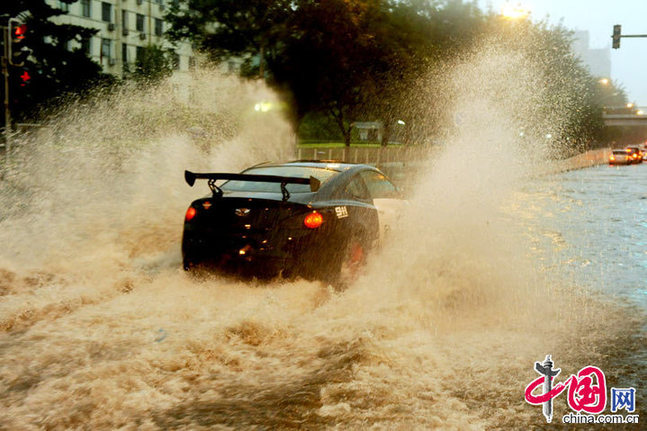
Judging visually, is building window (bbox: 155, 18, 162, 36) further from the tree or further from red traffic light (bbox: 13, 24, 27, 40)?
red traffic light (bbox: 13, 24, 27, 40)

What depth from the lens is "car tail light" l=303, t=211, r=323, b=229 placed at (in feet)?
22.0

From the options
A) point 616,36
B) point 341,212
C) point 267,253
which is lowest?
point 267,253

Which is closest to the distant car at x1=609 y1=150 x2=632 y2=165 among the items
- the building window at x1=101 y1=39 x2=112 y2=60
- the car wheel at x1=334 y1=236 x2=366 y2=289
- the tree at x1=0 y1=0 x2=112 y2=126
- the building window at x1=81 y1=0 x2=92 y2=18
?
the tree at x1=0 y1=0 x2=112 y2=126

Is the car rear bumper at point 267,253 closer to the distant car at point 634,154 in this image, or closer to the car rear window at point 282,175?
the car rear window at point 282,175

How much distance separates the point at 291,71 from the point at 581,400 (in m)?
26.4

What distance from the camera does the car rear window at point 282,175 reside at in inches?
284

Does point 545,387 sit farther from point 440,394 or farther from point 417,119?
point 417,119

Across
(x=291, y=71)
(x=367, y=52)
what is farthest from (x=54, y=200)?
(x=367, y=52)

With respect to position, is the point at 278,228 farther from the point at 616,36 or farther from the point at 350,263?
the point at 616,36

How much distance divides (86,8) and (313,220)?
2651 inches

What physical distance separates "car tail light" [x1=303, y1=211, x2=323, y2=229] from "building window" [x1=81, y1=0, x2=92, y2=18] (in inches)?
2629

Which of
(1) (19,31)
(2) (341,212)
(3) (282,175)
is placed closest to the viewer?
(2) (341,212)

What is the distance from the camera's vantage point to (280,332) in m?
5.59

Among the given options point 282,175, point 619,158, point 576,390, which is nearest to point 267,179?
point 282,175
